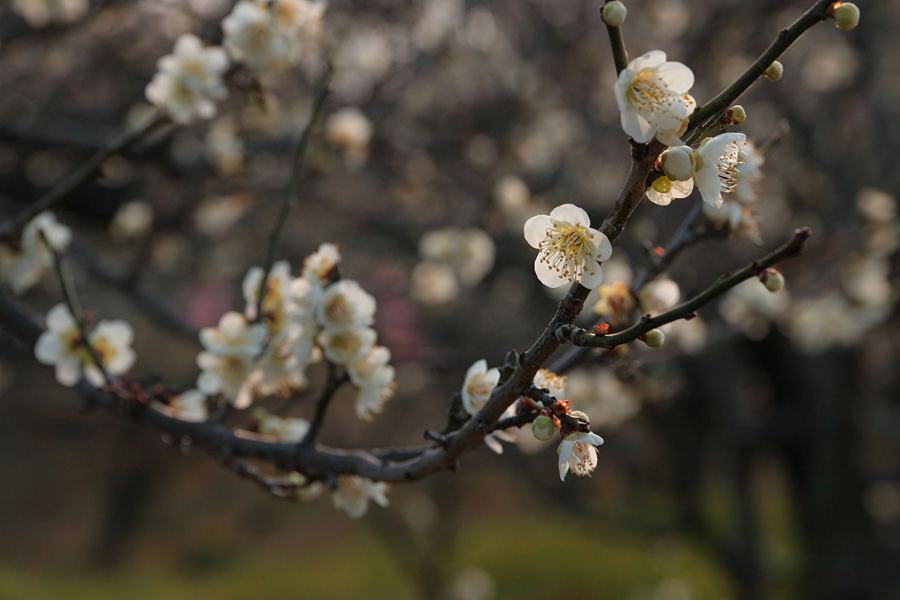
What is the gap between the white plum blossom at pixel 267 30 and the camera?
1.96 meters

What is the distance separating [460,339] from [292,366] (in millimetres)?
4598

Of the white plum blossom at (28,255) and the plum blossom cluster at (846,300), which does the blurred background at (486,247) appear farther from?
the white plum blossom at (28,255)

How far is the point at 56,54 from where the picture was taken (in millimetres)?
4609

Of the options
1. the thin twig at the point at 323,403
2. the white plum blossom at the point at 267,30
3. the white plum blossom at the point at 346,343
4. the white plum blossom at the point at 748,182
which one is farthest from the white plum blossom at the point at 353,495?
the white plum blossom at the point at 267,30

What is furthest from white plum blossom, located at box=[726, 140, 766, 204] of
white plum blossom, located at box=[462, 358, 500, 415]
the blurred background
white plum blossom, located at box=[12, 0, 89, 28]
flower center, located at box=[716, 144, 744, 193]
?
white plum blossom, located at box=[12, 0, 89, 28]

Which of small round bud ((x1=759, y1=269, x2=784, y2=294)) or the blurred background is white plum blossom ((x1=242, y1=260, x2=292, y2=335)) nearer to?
the blurred background

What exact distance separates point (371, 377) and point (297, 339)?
0.54 feet

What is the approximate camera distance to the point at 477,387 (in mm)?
1167

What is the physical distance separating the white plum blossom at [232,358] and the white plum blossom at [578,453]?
0.78 metres

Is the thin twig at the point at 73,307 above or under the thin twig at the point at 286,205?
under

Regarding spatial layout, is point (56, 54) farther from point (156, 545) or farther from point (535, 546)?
point (535, 546)

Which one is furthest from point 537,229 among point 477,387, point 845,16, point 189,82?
point 189,82

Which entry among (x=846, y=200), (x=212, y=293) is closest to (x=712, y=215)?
(x=846, y=200)

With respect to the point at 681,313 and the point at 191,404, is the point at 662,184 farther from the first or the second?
the point at 191,404
